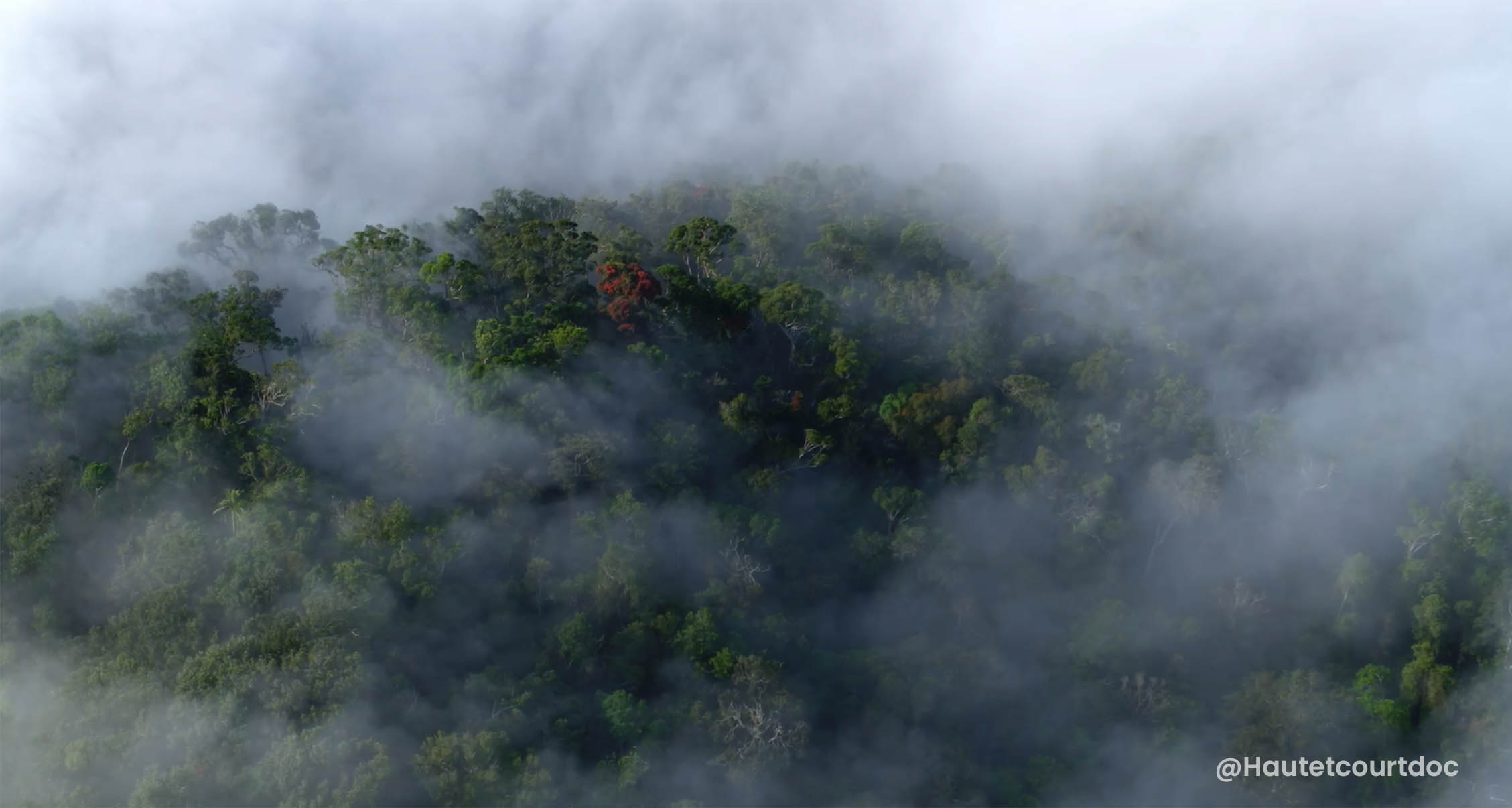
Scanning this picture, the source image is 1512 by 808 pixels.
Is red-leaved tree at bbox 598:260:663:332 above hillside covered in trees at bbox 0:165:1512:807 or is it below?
above

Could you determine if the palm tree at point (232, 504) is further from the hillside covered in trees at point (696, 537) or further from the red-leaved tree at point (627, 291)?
the red-leaved tree at point (627, 291)

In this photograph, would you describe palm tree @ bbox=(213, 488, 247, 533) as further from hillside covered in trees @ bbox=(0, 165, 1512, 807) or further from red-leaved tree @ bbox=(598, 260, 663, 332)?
red-leaved tree @ bbox=(598, 260, 663, 332)

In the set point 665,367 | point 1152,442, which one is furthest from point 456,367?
point 1152,442

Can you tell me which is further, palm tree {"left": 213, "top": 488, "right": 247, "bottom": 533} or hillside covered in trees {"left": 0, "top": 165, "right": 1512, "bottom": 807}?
palm tree {"left": 213, "top": 488, "right": 247, "bottom": 533}

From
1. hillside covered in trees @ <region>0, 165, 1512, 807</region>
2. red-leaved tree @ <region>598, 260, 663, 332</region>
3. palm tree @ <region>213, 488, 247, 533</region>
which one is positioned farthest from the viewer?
red-leaved tree @ <region>598, 260, 663, 332</region>

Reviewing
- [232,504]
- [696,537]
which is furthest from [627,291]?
[232,504]

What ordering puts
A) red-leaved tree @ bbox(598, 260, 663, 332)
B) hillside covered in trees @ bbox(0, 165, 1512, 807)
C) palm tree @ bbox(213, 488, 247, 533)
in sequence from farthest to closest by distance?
red-leaved tree @ bbox(598, 260, 663, 332)
palm tree @ bbox(213, 488, 247, 533)
hillside covered in trees @ bbox(0, 165, 1512, 807)

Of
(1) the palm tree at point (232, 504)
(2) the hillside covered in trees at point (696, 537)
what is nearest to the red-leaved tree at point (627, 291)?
(2) the hillside covered in trees at point (696, 537)

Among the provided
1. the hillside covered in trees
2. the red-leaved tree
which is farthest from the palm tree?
the red-leaved tree
